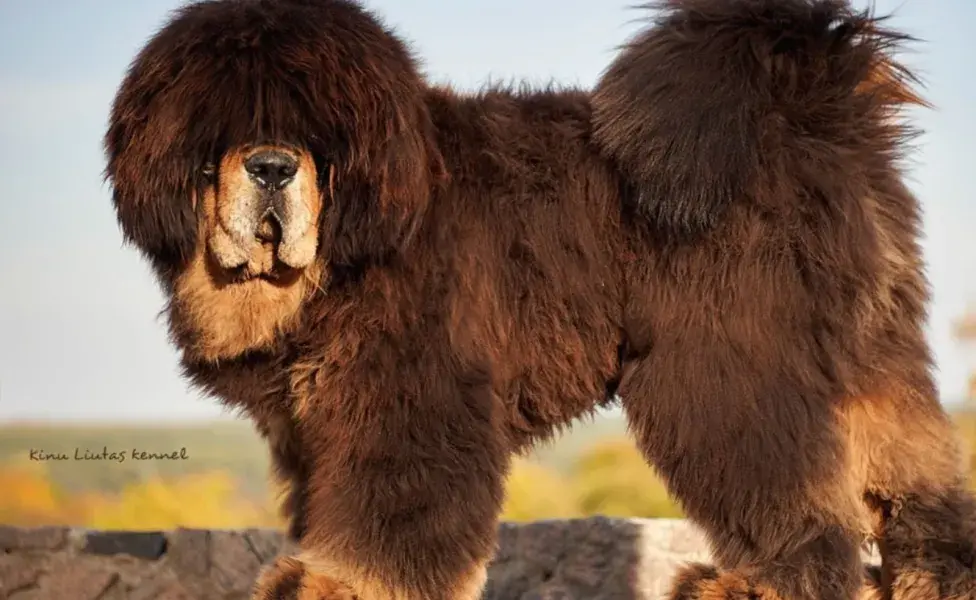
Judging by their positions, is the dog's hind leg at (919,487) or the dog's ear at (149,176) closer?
the dog's ear at (149,176)

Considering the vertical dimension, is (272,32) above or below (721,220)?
above

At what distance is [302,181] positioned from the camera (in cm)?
305

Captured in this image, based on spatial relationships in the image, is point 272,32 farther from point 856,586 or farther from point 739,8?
point 856,586

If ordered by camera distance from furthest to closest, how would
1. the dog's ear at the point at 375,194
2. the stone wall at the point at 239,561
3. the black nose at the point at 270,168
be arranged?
the stone wall at the point at 239,561 < the dog's ear at the point at 375,194 < the black nose at the point at 270,168

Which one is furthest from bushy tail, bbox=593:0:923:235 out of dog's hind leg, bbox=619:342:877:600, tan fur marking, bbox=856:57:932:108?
dog's hind leg, bbox=619:342:877:600

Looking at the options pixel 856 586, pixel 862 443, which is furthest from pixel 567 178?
pixel 856 586

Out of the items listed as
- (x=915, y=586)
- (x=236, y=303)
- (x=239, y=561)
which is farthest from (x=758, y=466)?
(x=239, y=561)

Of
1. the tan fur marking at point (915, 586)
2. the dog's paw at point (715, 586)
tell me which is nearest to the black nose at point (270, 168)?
the dog's paw at point (715, 586)

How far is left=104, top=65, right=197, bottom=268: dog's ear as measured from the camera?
3.07m

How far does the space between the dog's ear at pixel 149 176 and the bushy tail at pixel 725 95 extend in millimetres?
1152

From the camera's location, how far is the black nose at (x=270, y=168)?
2998 mm

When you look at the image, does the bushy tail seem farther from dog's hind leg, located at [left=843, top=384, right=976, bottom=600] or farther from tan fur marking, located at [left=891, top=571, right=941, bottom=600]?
tan fur marking, located at [left=891, top=571, right=941, bottom=600]

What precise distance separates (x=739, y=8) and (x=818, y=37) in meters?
0.23

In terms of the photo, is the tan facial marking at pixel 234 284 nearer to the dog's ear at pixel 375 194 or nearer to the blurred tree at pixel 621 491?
the dog's ear at pixel 375 194
